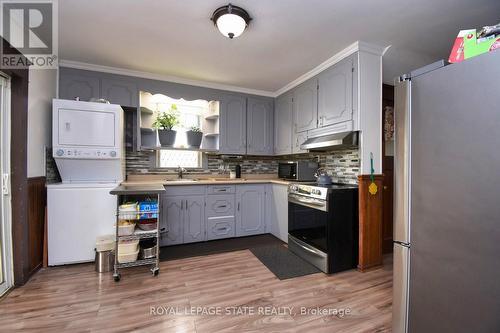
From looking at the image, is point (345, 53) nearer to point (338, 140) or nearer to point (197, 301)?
point (338, 140)

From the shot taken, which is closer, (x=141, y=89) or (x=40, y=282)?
(x=40, y=282)

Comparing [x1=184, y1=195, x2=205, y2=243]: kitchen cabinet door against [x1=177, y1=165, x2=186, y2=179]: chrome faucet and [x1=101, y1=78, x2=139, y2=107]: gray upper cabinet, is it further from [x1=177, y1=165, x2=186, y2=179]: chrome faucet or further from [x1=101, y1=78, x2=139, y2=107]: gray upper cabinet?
[x1=101, y1=78, x2=139, y2=107]: gray upper cabinet

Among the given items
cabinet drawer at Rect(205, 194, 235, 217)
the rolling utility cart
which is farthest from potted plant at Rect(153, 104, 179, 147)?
the rolling utility cart

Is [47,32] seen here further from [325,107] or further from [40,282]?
[325,107]

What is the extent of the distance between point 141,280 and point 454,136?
2.56 metres


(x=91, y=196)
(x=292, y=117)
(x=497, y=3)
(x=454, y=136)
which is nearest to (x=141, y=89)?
(x=91, y=196)

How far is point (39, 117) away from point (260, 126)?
2844 mm

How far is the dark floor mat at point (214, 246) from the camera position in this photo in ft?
9.05

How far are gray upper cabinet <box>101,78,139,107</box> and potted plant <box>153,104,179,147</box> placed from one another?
373 mm

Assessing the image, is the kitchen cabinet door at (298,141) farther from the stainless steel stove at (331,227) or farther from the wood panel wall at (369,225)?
the wood panel wall at (369,225)

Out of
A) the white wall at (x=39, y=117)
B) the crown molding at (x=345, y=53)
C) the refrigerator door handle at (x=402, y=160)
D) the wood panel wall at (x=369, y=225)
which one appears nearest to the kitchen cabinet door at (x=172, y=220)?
the white wall at (x=39, y=117)

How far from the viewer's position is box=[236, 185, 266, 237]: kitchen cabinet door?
3.38m

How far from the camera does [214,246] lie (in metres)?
3.05

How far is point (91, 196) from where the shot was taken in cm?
244
